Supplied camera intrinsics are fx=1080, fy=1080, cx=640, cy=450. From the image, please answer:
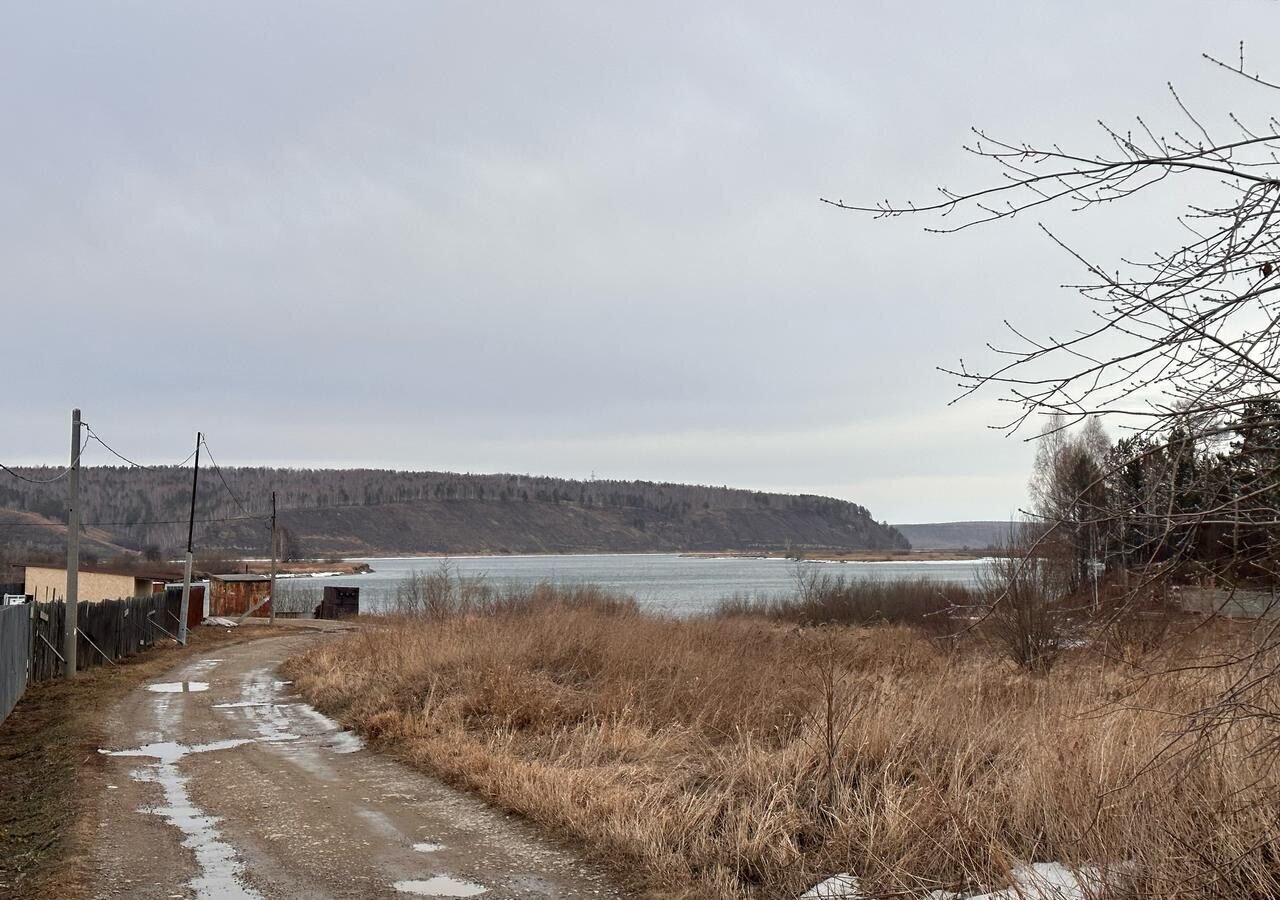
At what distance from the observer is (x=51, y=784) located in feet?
34.0

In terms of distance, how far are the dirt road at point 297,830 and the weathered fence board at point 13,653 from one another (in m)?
3.11

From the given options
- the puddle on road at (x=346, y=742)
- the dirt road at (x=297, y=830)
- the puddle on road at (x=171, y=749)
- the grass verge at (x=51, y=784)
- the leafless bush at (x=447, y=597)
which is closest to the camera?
the dirt road at (x=297, y=830)

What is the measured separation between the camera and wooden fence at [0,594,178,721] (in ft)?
54.6

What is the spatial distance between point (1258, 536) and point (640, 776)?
589 cm

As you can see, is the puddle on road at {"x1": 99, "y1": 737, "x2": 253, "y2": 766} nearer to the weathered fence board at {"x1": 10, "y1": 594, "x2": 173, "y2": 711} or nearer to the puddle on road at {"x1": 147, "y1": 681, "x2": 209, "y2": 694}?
the weathered fence board at {"x1": 10, "y1": 594, "x2": 173, "y2": 711}

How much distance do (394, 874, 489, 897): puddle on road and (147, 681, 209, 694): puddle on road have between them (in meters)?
13.9

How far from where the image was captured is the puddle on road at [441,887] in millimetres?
6766

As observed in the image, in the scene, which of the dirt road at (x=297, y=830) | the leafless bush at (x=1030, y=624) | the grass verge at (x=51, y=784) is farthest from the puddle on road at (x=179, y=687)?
the leafless bush at (x=1030, y=624)

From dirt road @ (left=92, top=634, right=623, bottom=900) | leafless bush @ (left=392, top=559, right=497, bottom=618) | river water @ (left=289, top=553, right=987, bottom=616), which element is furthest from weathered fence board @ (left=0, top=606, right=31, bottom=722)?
river water @ (left=289, top=553, right=987, bottom=616)

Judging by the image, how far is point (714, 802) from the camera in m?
7.75

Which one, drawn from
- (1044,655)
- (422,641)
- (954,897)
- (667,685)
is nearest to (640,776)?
(954,897)

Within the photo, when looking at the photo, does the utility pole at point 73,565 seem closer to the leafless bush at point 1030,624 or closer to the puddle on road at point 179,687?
the puddle on road at point 179,687

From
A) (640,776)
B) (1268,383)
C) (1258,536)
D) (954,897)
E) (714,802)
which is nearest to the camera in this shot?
(1268,383)

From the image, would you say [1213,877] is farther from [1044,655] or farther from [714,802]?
[1044,655]
